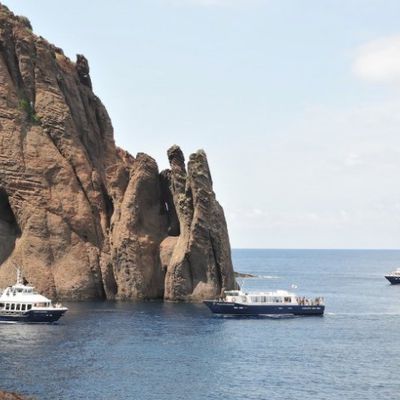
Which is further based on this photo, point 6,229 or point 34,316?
point 6,229

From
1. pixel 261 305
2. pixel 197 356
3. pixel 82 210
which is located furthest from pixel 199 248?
pixel 197 356

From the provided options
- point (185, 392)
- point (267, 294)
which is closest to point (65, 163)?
point (267, 294)

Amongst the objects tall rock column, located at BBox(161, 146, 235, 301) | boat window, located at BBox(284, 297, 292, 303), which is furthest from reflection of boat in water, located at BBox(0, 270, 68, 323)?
boat window, located at BBox(284, 297, 292, 303)

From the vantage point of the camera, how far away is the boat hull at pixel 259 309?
132 meters

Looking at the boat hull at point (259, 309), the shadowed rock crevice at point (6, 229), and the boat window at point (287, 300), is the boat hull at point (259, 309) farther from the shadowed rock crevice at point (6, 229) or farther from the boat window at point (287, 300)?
the shadowed rock crevice at point (6, 229)

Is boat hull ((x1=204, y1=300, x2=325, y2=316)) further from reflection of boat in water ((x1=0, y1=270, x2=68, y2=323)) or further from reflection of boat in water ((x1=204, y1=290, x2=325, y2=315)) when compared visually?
reflection of boat in water ((x1=0, y1=270, x2=68, y2=323))

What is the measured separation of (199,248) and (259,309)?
1901cm

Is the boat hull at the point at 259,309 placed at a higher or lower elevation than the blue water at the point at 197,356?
higher

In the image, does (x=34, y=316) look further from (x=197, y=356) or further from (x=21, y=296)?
(x=197, y=356)

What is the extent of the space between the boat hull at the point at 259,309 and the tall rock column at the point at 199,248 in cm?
1413

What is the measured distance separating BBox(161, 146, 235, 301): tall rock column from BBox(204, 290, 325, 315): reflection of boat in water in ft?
36.9

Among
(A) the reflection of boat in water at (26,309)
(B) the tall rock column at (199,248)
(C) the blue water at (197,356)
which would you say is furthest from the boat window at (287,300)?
(A) the reflection of boat in water at (26,309)

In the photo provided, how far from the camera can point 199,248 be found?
147 metres

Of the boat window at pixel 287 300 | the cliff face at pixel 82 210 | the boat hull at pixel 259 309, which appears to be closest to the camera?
the boat hull at pixel 259 309
